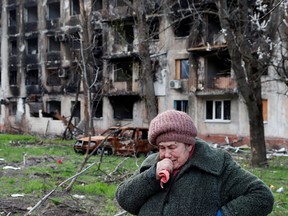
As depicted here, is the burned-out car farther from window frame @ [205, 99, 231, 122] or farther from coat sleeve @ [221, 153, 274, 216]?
coat sleeve @ [221, 153, 274, 216]

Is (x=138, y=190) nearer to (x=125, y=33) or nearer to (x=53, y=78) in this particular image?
(x=125, y=33)

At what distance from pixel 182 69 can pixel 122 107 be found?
21.4 feet

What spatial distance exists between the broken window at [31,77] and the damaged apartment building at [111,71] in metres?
0.09

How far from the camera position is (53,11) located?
141 feet

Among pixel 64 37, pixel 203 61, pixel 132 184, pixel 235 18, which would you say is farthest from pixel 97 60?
pixel 132 184

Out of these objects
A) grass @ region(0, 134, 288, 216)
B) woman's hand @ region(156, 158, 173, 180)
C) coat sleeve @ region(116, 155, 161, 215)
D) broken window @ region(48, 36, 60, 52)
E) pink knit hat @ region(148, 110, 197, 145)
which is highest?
broken window @ region(48, 36, 60, 52)

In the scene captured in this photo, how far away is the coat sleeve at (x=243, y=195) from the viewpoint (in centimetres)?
267

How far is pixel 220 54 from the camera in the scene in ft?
98.2

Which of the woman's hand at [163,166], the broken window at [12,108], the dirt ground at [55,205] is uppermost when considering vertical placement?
the woman's hand at [163,166]

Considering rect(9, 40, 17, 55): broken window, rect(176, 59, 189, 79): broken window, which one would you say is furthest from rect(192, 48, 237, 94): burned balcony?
rect(9, 40, 17, 55): broken window

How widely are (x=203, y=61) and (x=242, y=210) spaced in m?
28.5

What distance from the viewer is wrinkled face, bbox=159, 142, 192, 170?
2.84m

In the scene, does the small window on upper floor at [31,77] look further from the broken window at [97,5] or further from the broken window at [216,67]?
the broken window at [216,67]

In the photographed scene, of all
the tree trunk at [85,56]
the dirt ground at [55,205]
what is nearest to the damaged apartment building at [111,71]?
the tree trunk at [85,56]
